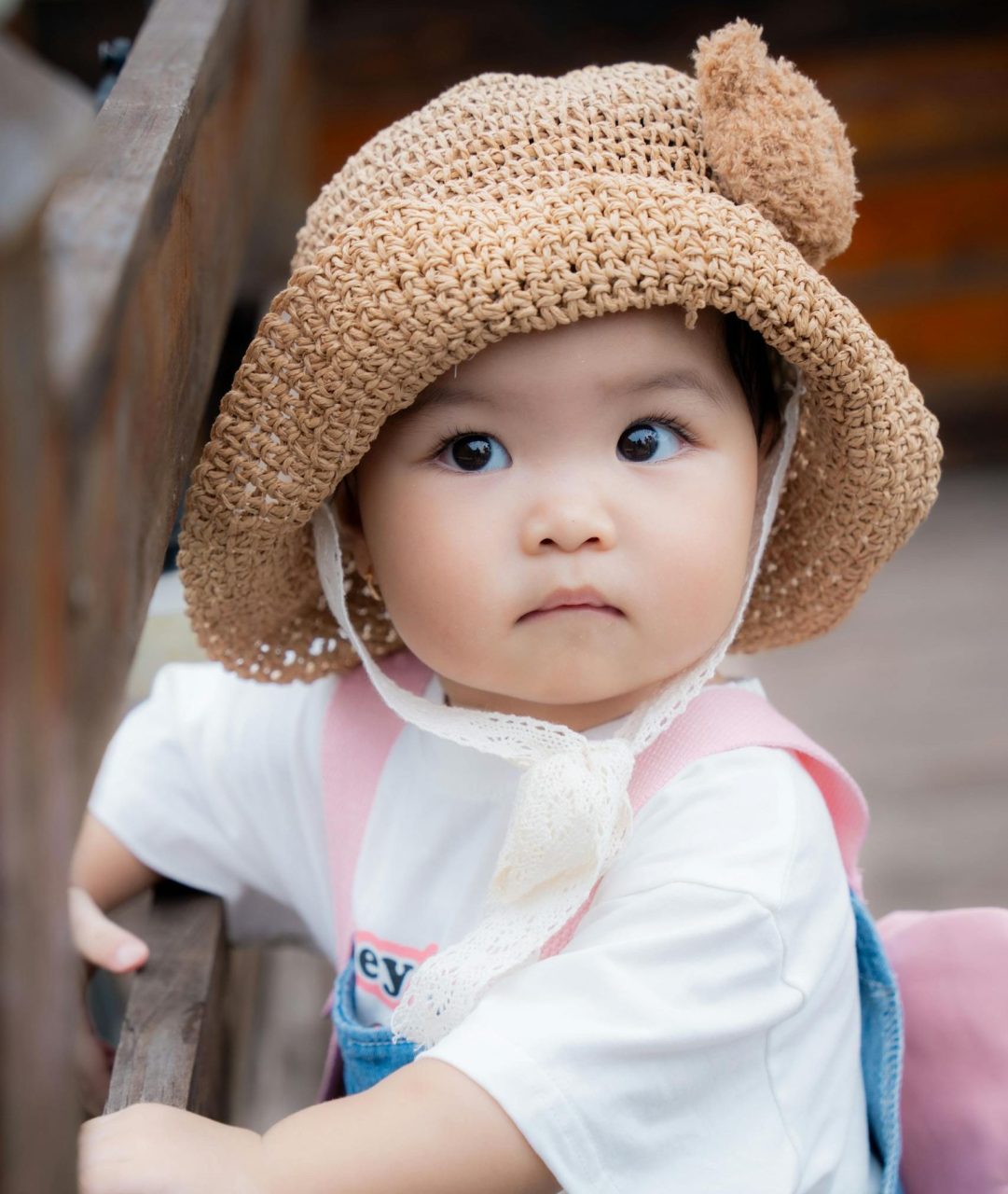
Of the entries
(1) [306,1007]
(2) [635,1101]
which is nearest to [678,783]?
(2) [635,1101]

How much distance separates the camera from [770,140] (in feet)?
3.23

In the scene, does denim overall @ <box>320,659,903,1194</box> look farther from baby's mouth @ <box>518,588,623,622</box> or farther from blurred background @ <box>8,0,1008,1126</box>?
blurred background @ <box>8,0,1008,1126</box>

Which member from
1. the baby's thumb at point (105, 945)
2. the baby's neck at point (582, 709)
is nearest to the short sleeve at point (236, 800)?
the baby's thumb at point (105, 945)

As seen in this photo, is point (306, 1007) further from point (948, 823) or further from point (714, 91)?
point (714, 91)

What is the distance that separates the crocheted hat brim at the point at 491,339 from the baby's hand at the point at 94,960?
0.27m

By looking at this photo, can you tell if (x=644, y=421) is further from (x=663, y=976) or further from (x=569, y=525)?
(x=663, y=976)

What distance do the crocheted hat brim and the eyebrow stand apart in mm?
42

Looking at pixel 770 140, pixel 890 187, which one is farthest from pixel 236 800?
pixel 890 187

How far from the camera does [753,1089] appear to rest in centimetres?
94

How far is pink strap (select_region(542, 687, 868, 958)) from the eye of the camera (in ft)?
3.38

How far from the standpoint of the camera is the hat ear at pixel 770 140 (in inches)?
38.9

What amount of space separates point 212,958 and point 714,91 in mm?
774

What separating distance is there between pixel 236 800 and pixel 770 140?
73cm

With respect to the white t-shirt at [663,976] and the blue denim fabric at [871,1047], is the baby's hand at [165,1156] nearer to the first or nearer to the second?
the white t-shirt at [663,976]
